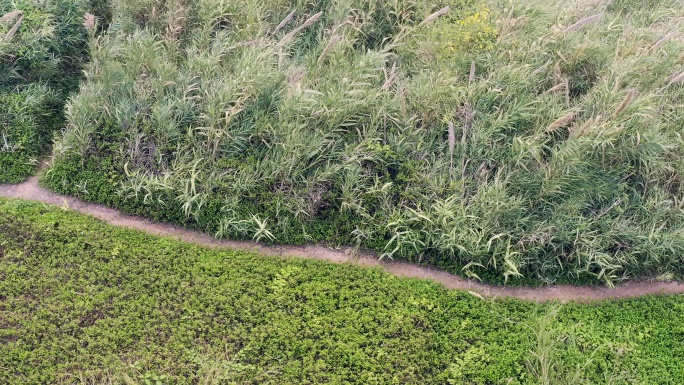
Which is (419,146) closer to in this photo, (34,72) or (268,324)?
(268,324)

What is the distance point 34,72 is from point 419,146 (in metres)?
4.23

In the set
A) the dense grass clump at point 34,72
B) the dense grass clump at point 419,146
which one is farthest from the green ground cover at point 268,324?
the dense grass clump at point 34,72

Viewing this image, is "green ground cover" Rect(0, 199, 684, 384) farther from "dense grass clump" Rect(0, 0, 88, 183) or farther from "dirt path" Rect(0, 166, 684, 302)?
"dense grass clump" Rect(0, 0, 88, 183)

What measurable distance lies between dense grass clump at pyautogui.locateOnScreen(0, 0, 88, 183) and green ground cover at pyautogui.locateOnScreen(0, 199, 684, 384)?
3.77 ft

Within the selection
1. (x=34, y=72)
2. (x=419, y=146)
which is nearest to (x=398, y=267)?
(x=419, y=146)

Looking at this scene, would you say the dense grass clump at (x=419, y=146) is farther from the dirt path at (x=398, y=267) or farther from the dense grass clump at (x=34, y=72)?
the dense grass clump at (x=34, y=72)

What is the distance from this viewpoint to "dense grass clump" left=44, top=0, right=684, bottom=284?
202 inches

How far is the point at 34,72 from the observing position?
6.45 m

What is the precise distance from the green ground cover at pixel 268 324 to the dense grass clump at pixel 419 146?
42cm

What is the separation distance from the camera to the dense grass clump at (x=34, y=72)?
19.4ft

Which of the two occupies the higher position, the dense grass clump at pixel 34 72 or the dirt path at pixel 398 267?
the dense grass clump at pixel 34 72

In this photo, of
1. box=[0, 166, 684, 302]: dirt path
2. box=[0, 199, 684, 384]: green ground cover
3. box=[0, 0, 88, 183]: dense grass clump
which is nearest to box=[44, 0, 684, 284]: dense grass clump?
box=[0, 166, 684, 302]: dirt path

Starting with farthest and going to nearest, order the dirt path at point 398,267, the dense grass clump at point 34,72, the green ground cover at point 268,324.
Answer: the dense grass clump at point 34,72, the dirt path at point 398,267, the green ground cover at point 268,324

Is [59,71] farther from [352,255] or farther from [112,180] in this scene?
[352,255]
